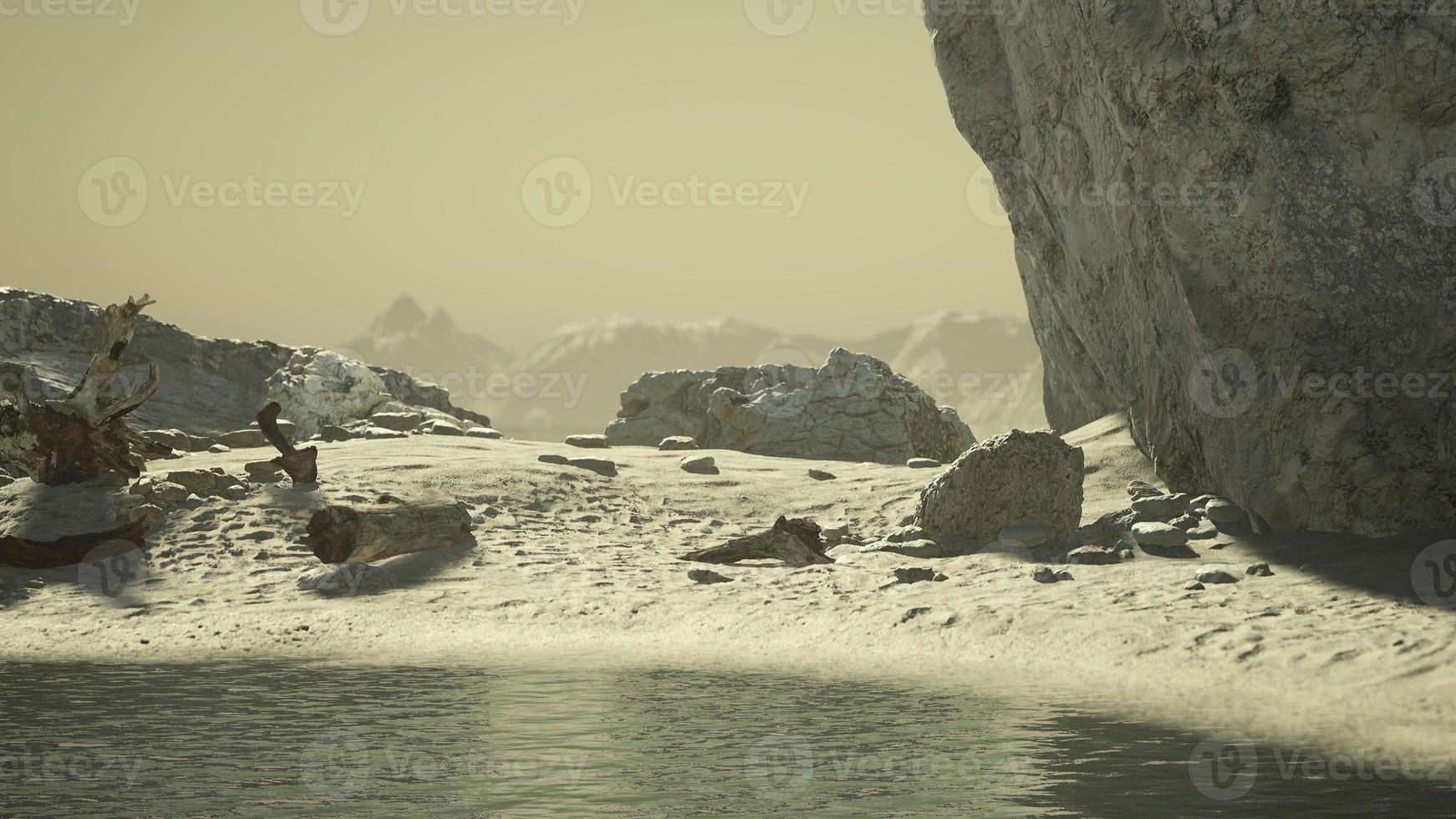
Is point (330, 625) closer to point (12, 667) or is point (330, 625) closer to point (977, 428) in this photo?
point (12, 667)

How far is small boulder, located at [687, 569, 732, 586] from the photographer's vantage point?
486 inches

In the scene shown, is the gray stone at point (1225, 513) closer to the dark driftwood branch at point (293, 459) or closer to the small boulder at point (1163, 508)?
the small boulder at point (1163, 508)

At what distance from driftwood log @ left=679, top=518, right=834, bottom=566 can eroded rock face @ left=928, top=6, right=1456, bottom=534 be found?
4045 mm

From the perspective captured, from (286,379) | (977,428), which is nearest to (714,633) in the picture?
(286,379)

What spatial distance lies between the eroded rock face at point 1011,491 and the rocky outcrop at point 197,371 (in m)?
13.5


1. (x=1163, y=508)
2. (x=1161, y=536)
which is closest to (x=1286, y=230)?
(x=1161, y=536)

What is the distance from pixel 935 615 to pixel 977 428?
81.9m

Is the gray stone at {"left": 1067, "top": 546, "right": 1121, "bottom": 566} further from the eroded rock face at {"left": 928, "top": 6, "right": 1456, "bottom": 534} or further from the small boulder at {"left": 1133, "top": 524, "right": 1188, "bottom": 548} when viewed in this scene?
the eroded rock face at {"left": 928, "top": 6, "right": 1456, "bottom": 534}

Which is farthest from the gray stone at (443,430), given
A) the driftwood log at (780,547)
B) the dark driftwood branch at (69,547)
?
the driftwood log at (780,547)

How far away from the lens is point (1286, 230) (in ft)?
36.4

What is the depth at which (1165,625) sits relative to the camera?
966 centimetres

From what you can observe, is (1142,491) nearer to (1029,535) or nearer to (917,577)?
(1029,535)

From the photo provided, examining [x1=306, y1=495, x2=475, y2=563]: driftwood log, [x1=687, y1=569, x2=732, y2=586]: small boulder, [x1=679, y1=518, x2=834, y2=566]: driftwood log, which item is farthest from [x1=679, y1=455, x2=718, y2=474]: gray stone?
[x1=687, y1=569, x2=732, y2=586]: small boulder

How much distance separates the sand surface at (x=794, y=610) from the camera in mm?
8320
